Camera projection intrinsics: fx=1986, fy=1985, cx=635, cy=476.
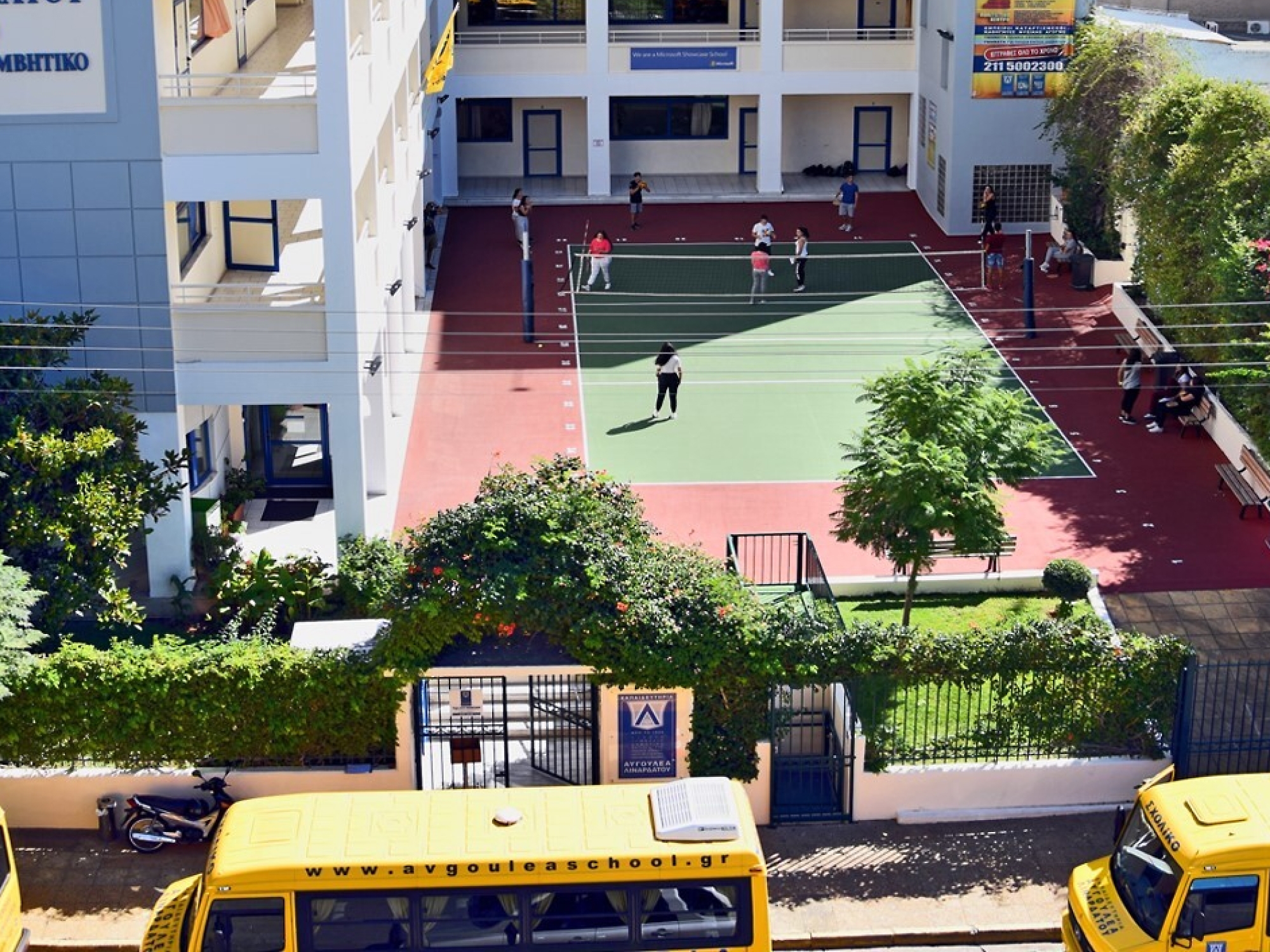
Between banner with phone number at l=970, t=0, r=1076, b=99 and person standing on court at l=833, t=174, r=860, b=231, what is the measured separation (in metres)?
3.58

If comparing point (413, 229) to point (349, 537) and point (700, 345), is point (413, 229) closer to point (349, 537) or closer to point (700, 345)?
point (700, 345)

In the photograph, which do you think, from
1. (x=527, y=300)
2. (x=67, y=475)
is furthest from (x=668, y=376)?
(x=67, y=475)

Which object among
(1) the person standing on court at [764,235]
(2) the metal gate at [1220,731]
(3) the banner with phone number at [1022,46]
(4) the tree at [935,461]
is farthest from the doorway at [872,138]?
(2) the metal gate at [1220,731]

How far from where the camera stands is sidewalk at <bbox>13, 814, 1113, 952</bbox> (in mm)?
20859

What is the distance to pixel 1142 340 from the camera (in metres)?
38.1

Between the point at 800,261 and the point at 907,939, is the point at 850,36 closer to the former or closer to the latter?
the point at 800,261

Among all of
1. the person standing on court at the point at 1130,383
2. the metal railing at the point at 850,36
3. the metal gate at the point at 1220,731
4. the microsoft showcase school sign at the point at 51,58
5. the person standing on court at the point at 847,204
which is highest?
the microsoft showcase school sign at the point at 51,58

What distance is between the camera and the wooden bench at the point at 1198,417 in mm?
34938

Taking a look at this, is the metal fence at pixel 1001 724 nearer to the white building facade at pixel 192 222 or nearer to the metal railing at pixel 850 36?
the white building facade at pixel 192 222

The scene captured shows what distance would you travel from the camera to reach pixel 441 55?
129 feet

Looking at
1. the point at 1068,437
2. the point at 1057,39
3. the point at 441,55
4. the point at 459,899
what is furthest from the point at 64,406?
the point at 1057,39

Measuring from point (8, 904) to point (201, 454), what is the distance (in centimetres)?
1195

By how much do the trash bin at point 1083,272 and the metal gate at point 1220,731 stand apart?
768 inches

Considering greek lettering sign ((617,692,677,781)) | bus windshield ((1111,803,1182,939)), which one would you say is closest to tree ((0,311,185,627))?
greek lettering sign ((617,692,677,781))
